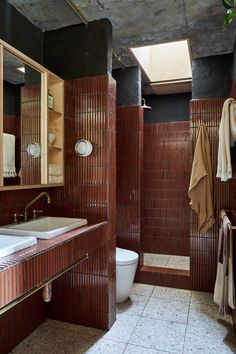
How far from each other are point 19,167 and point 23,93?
0.55 m

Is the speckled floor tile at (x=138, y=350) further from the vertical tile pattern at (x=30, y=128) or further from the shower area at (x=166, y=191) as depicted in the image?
the shower area at (x=166, y=191)

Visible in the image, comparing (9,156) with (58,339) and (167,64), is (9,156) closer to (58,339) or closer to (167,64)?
(58,339)

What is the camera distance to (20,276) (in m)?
1.21

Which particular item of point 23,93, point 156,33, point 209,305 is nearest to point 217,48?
point 156,33

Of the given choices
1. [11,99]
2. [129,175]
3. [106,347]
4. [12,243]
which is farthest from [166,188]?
[12,243]

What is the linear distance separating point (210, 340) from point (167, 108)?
3040 millimetres

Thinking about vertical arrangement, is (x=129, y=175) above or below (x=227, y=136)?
below

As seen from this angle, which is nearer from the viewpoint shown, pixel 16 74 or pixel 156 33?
pixel 16 74

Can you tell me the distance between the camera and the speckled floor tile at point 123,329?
205cm

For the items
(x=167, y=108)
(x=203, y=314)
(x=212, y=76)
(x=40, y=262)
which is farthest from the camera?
(x=167, y=108)

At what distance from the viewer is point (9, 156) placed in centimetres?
179

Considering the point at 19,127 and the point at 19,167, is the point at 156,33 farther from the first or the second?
the point at 19,167

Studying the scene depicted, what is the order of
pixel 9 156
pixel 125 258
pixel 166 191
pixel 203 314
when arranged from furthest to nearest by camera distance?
pixel 166 191 → pixel 125 258 → pixel 203 314 → pixel 9 156

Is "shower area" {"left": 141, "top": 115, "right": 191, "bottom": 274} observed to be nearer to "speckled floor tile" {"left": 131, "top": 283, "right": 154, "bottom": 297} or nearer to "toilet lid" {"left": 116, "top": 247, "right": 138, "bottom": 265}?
"speckled floor tile" {"left": 131, "top": 283, "right": 154, "bottom": 297}
